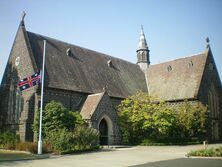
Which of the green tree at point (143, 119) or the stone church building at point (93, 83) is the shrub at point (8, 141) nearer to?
the stone church building at point (93, 83)

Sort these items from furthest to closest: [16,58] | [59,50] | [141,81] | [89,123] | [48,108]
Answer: [141,81]
[59,50]
[16,58]
[89,123]
[48,108]

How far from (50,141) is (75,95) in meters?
10.1

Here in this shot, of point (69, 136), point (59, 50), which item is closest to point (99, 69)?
point (59, 50)

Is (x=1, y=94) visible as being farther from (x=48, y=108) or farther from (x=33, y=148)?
(x=33, y=148)

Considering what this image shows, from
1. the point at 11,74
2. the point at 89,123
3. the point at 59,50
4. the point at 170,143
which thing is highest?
the point at 59,50

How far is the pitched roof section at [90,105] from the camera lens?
96.8 ft

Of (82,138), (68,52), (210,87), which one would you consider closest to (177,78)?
(210,87)

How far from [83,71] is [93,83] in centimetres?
209

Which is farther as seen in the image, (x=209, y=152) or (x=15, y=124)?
A: (x=15, y=124)

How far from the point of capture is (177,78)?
4291 cm

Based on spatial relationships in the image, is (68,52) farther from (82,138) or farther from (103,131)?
(82,138)

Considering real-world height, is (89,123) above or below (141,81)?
below

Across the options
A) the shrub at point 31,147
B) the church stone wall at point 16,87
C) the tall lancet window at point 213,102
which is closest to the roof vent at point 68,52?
the church stone wall at point 16,87

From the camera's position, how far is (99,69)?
38.9m
